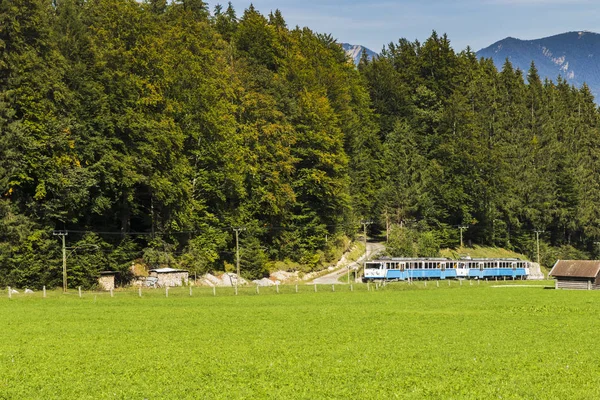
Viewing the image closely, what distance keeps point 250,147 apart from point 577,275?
35568mm

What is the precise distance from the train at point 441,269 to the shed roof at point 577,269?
55.4 feet

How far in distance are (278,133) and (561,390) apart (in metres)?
64.4

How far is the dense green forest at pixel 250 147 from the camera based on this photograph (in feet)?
192

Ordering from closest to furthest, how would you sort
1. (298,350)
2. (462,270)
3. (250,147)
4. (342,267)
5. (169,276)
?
(298,350)
(169,276)
(250,147)
(462,270)
(342,267)

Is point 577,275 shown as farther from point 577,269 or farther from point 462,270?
point 462,270

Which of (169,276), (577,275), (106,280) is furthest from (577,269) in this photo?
(106,280)

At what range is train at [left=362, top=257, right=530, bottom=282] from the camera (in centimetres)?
8262

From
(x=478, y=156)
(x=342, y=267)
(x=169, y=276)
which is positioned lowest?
(x=342, y=267)

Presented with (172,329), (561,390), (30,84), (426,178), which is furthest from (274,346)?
(426,178)

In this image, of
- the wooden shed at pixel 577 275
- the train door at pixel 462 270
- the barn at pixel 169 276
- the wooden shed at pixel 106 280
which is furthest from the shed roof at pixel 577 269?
the wooden shed at pixel 106 280

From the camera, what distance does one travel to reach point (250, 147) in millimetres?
80875

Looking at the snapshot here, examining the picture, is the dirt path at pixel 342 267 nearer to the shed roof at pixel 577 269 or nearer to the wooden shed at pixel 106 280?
the wooden shed at pixel 106 280

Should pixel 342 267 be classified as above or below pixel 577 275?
above

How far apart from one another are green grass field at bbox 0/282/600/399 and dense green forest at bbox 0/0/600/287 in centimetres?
1333
